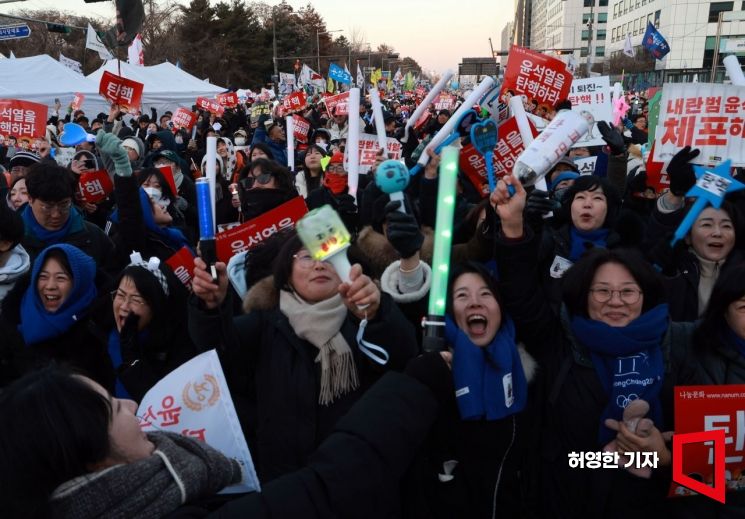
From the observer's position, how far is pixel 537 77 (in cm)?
521

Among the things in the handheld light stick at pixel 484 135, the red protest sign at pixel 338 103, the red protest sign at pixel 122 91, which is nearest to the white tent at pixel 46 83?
the red protest sign at pixel 122 91

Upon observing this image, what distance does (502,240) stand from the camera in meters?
2.15

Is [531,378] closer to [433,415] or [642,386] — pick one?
[642,386]

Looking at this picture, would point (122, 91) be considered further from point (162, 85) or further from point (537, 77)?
point (162, 85)

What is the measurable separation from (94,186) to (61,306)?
2.52 m

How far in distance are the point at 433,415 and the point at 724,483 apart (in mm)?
1185

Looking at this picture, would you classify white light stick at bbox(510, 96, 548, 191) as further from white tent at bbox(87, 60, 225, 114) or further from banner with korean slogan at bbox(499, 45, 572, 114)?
white tent at bbox(87, 60, 225, 114)

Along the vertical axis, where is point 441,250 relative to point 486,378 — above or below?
above

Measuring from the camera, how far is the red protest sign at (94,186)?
4859mm

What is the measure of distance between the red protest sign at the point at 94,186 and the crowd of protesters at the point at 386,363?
148cm

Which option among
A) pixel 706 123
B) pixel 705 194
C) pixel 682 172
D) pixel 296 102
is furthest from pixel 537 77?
pixel 296 102

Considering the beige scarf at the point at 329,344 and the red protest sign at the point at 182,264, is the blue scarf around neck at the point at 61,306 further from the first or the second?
the beige scarf at the point at 329,344

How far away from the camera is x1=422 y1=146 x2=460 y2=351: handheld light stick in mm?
1480

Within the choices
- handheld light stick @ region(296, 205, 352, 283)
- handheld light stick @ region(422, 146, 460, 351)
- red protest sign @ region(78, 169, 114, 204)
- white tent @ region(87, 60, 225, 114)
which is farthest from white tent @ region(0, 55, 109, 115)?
handheld light stick @ region(422, 146, 460, 351)
